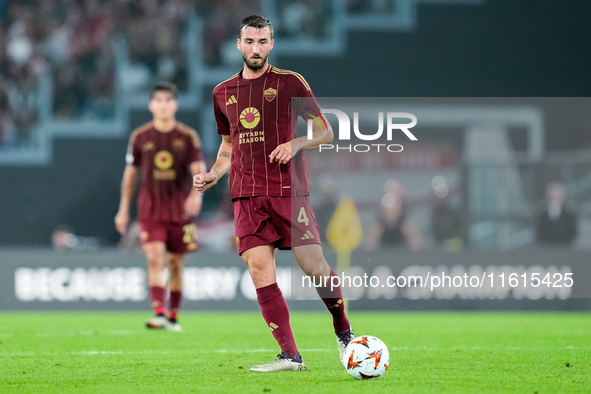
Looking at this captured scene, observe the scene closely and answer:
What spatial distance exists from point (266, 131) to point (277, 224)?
0.53m

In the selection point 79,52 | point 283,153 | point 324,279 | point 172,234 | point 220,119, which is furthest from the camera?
point 79,52

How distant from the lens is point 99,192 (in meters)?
16.5

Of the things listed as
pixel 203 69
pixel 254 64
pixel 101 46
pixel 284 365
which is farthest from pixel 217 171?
pixel 101 46

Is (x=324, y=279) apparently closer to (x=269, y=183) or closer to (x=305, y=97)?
(x=269, y=183)

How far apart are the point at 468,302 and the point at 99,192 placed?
23.8ft

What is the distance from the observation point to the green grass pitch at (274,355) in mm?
4703

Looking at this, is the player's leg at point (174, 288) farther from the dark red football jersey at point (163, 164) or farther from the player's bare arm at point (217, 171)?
the player's bare arm at point (217, 171)

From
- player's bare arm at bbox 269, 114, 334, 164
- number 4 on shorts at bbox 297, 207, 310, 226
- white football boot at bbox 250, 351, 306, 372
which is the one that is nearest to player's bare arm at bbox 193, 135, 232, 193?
player's bare arm at bbox 269, 114, 334, 164

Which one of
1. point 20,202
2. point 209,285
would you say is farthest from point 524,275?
point 20,202

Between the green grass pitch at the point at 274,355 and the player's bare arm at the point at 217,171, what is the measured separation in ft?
3.46

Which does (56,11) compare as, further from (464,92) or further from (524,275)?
(524,275)

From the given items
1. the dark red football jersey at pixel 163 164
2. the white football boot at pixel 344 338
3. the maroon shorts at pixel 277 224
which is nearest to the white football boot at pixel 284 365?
the white football boot at pixel 344 338

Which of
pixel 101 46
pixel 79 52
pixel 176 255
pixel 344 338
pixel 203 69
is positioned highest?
pixel 101 46

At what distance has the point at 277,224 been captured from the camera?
516 cm
